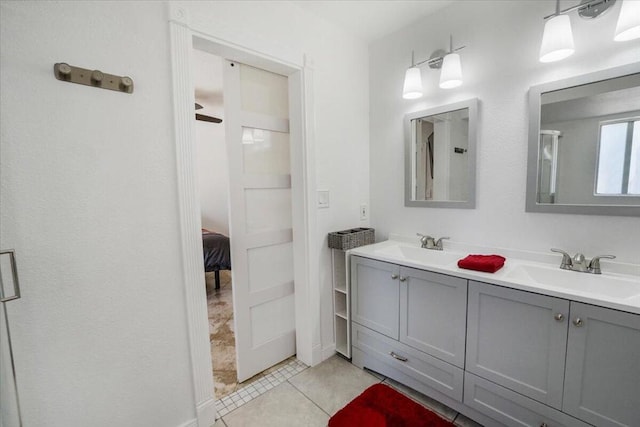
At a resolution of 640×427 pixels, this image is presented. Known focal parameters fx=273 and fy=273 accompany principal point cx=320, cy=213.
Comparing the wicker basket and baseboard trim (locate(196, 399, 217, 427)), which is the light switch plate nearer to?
the wicker basket

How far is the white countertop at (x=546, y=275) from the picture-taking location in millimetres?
1153

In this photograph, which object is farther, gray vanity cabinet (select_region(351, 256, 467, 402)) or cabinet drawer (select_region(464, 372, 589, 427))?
gray vanity cabinet (select_region(351, 256, 467, 402))

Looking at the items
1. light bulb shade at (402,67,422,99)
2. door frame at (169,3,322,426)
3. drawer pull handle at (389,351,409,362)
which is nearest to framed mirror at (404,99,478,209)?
light bulb shade at (402,67,422,99)

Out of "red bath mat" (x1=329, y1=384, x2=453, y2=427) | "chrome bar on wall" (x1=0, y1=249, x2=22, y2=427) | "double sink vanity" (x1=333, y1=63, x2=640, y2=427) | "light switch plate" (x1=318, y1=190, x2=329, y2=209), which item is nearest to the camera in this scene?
"chrome bar on wall" (x1=0, y1=249, x2=22, y2=427)

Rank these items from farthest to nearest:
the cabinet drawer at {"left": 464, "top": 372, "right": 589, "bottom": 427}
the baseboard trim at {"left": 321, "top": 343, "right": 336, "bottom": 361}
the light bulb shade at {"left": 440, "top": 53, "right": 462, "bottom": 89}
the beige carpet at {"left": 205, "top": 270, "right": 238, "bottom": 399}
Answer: the baseboard trim at {"left": 321, "top": 343, "right": 336, "bottom": 361}, the beige carpet at {"left": 205, "top": 270, "right": 238, "bottom": 399}, the light bulb shade at {"left": 440, "top": 53, "right": 462, "bottom": 89}, the cabinet drawer at {"left": 464, "top": 372, "right": 589, "bottom": 427}

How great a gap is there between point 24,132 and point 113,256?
1.85ft

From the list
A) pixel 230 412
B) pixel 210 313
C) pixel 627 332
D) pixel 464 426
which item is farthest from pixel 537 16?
pixel 210 313

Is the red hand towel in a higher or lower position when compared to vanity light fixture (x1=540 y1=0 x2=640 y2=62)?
lower

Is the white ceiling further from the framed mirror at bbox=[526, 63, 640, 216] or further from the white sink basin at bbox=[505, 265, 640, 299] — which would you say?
the white sink basin at bbox=[505, 265, 640, 299]

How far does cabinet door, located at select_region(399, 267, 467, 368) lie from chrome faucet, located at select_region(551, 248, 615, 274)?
0.55m

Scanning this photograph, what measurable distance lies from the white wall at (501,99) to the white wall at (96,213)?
128 centimetres

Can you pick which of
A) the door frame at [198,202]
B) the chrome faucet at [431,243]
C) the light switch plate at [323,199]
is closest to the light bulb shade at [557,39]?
the chrome faucet at [431,243]

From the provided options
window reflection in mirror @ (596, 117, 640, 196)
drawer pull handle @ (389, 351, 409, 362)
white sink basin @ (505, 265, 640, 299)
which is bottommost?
drawer pull handle @ (389, 351, 409, 362)

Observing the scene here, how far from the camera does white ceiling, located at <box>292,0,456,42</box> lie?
71.1 inches
